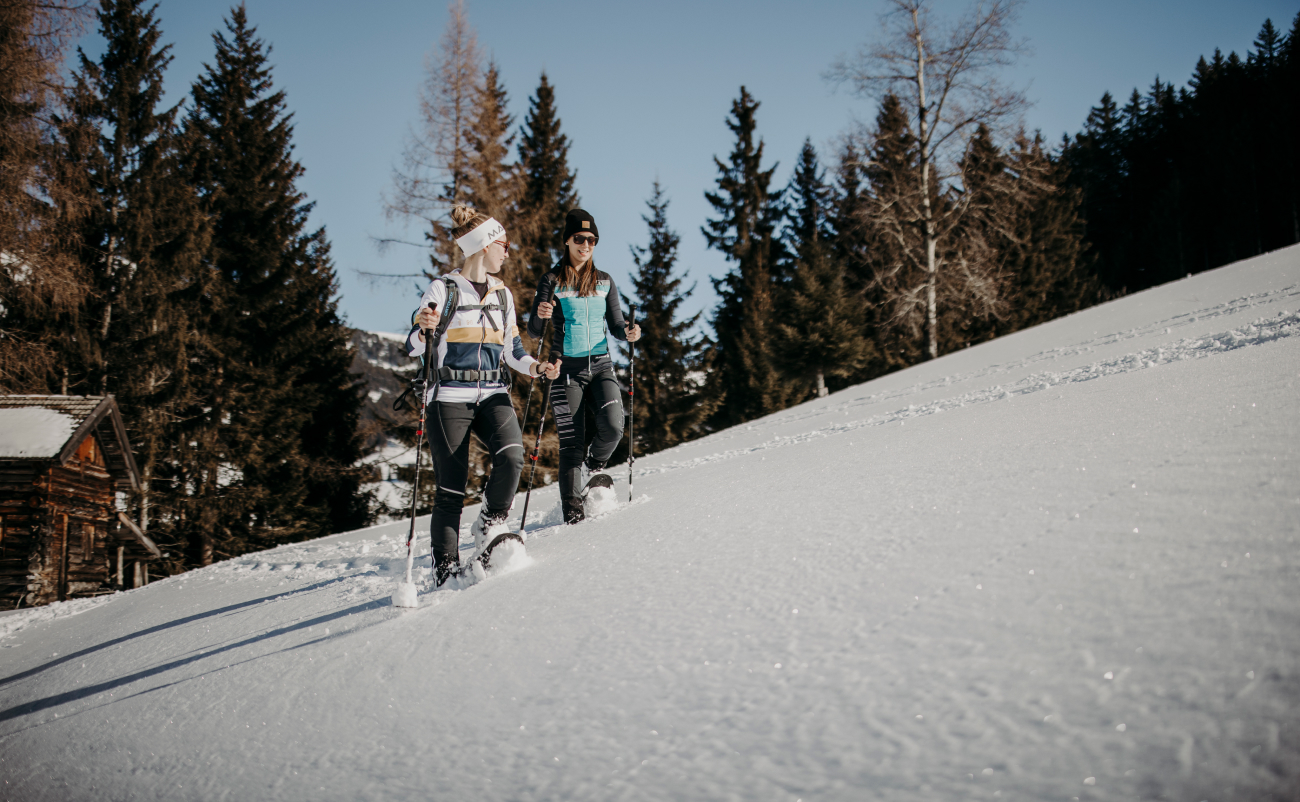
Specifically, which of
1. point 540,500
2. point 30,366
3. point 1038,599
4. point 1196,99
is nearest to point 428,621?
point 1038,599

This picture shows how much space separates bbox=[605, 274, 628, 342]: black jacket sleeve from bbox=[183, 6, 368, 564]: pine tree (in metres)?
18.5

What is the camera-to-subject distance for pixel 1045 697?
1210 millimetres

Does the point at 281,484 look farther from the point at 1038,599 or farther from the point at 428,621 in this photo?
the point at 1038,599

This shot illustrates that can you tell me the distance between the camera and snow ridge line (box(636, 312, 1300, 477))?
209 inches

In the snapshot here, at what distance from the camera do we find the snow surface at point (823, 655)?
3.76 ft

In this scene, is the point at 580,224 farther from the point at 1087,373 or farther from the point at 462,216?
the point at 1087,373

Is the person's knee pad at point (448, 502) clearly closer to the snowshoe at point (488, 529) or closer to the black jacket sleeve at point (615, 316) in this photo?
the snowshoe at point (488, 529)

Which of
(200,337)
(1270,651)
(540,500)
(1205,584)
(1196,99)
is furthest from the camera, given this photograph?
(1196,99)

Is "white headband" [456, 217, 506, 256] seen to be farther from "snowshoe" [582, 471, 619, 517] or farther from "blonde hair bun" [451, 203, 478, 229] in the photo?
"snowshoe" [582, 471, 619, 517]

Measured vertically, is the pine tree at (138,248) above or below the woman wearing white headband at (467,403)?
above

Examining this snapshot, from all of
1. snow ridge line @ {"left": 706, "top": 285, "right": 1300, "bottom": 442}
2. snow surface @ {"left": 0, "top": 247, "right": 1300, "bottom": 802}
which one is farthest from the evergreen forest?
snow surface @ {"left": 0, "top": 247, "right": 1300, "bottom": 802}

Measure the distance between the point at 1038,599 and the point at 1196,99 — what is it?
62281mm

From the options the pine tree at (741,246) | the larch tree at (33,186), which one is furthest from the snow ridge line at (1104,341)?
the pine tree at (741,246)

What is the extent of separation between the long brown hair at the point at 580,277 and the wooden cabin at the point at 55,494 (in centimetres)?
1312
